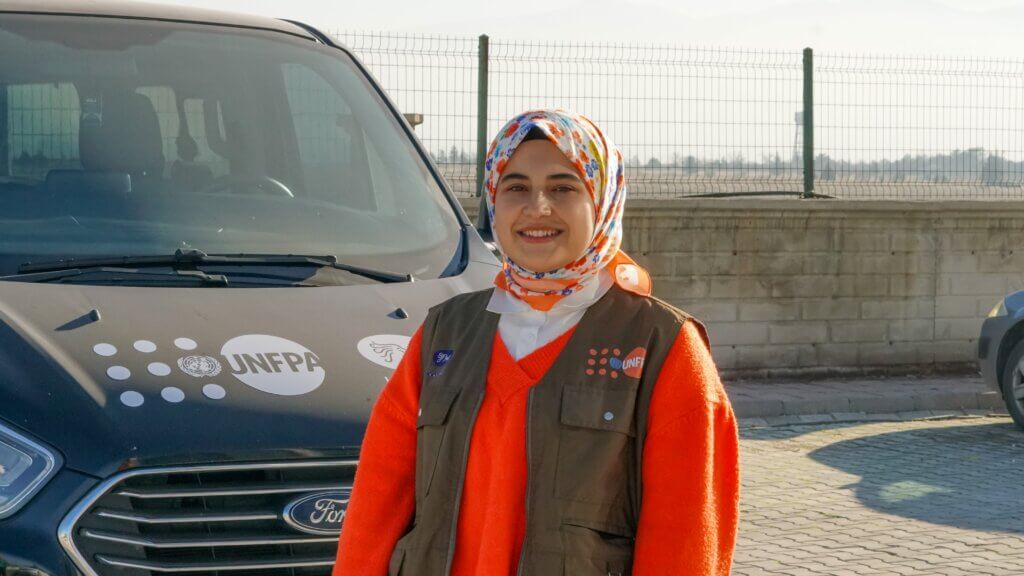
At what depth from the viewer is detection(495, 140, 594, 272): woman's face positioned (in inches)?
107

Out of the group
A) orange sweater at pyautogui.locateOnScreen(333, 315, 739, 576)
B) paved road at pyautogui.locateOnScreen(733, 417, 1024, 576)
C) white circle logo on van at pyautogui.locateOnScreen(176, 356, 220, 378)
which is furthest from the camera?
paved road at pyautogui.locateOnScreen(733, 417, 1024, 576)

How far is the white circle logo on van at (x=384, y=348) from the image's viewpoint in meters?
4.05

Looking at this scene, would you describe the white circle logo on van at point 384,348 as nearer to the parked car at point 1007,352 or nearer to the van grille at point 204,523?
the van grille at point 204,523

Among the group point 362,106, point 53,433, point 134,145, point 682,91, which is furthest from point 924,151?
point 53,433

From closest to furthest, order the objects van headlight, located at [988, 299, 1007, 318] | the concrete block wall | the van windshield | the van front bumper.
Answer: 1. the van front bumper
2. the van windshield
3. van headlight, located at [988, 299, 1007, 318]
4. the concrete block wall

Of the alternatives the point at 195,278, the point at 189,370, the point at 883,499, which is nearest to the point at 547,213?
the point at 189,370

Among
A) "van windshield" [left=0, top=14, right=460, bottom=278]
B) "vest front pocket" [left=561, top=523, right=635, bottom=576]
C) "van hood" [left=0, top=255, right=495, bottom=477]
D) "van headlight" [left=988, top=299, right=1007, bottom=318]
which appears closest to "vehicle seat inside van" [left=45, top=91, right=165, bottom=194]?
"van windshield" [left=0, top=14, right=460, bottom=278]

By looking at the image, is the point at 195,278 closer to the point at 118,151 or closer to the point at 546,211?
the point at 118,151

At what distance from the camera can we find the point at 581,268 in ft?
8.95

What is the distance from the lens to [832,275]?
14047 millimetres

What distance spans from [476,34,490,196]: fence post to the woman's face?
9.79 m

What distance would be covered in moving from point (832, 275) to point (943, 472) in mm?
4726

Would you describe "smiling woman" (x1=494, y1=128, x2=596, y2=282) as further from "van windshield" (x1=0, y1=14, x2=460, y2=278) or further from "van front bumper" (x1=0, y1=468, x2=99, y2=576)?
"van windshield" (x1=0, y1=14, x2=460, y2=278)

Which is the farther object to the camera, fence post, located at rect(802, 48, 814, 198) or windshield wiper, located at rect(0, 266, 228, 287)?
fence post, located at rect(802, 48, 814, 198)
